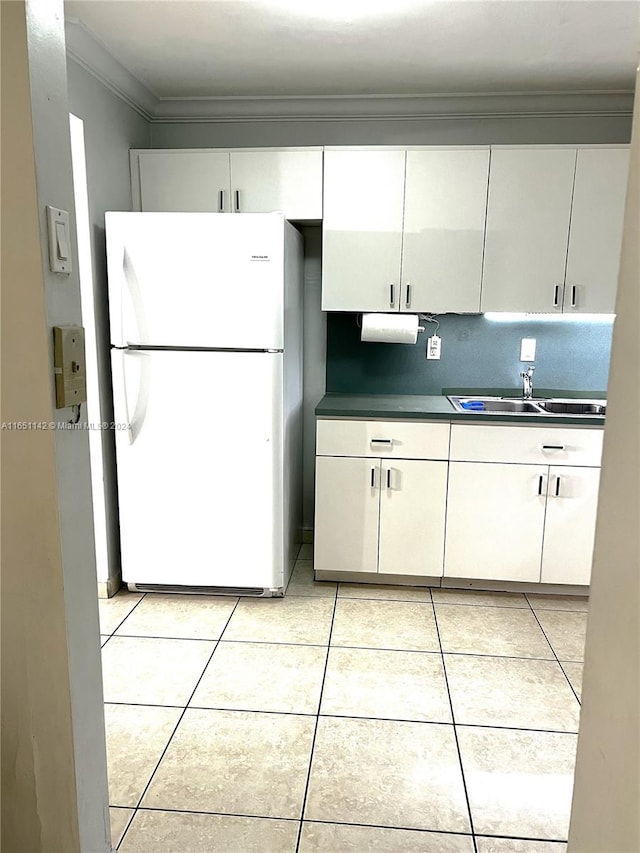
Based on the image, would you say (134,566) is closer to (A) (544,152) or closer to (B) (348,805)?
(B) (348,805)

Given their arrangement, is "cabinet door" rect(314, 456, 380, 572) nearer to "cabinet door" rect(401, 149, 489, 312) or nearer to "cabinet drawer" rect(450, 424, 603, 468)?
"cabinet drawer" rect(450, 424, 603, 468)

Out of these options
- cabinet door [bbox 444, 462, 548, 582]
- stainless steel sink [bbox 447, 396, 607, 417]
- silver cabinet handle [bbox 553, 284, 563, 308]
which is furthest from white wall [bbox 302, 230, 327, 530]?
silver cabinet handle [bbox 553, 284, 563, 308]

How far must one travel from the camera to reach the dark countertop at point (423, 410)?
2.91 metres

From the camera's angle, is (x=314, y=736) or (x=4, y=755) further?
(x=314, y=736)

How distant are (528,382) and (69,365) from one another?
2.72 metres

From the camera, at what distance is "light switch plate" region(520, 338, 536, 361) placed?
3430mm

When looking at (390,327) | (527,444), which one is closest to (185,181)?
(390,327)

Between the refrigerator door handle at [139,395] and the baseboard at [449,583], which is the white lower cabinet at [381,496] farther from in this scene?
the refrigerator door handle at [139,395]

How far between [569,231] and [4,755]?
9.85 ft

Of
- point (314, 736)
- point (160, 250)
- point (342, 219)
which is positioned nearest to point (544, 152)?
point (342, 219)

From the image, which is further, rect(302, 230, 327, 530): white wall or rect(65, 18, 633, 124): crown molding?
rect(302, 230, 327, 530): white wall

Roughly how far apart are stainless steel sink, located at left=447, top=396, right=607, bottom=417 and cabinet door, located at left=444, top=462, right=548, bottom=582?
42 centimetres

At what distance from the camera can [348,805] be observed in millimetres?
1769

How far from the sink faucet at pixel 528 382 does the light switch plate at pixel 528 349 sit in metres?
0.05
